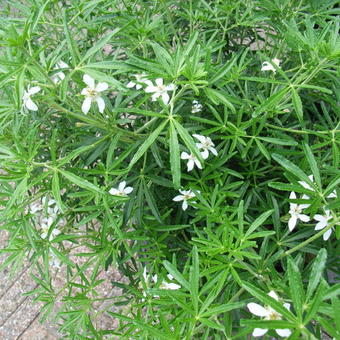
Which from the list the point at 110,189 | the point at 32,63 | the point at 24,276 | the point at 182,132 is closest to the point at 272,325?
the point at 182,132

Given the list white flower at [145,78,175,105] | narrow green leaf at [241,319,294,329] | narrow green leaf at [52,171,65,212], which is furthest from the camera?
white flower at [145,78,175,105]

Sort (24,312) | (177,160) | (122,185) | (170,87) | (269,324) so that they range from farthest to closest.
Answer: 1. (24,312)
2. (122,185)
3. (170,87)
4. (177,160)
5. (269,324)

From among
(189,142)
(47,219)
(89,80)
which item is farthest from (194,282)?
(47,219)

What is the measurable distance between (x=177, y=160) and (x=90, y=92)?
283 mm

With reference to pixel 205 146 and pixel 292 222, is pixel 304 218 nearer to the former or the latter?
pixel 292 222

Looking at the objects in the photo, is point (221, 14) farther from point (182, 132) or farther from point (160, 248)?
point (160, 248)

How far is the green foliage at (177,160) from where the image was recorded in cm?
98

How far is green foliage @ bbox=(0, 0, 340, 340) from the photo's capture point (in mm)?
979

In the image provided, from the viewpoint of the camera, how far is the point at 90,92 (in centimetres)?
103

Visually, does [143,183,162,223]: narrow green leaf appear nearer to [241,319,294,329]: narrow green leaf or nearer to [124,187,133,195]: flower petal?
[124,187,133,195]: flower petal

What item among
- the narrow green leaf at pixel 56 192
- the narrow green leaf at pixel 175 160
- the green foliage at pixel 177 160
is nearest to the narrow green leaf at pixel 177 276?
the green foliage at pixel 177 160

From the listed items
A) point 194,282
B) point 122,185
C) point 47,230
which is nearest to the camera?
point 194,282

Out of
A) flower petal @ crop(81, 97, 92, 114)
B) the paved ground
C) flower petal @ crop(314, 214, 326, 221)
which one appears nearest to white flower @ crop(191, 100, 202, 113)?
flower petal @ crop(81, 97, 92, 114)

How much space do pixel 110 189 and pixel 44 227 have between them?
0.30m
